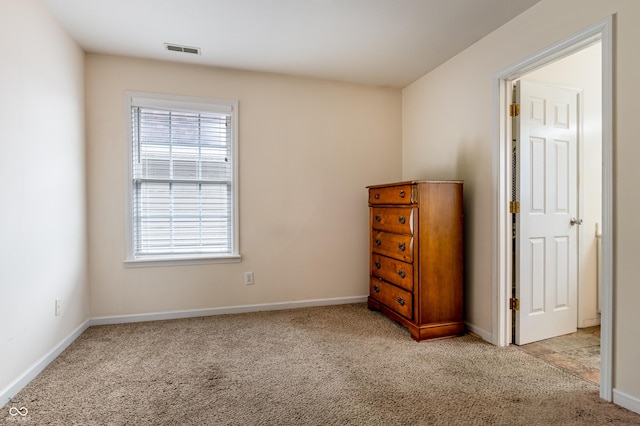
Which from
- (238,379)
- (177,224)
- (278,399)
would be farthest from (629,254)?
(177,224)

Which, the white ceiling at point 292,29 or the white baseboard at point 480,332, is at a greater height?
the white ceiling at point 292,29

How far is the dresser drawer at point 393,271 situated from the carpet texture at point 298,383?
445 millimetres

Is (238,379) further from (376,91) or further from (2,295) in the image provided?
(376,91)

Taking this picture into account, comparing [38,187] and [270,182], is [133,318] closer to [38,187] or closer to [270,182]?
[38,187]

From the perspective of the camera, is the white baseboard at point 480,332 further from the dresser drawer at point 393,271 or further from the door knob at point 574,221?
the door knob at point 574,221

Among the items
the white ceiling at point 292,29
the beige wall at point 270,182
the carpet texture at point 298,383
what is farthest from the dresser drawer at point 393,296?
the white ceiling at point 292,29

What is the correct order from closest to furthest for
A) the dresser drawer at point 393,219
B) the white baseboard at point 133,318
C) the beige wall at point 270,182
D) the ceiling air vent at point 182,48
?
the white baseboard at point 133,318 → the dresser drawer at point 393,219 → the ceiling air vent at point 182,48 → the beige wall at point 270,182

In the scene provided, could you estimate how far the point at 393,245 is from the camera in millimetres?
2990

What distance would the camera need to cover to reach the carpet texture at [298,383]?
1.69 m

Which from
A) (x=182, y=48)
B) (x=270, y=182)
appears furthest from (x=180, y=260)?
(x=182, y=48)

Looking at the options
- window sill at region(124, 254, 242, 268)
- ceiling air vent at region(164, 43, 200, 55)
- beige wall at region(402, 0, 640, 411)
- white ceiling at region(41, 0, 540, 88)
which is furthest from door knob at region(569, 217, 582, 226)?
ceiling air vent at region(164, 43, 200, 55)

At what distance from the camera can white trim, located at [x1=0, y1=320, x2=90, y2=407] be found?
5.98ft

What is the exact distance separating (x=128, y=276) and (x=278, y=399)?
204 cm

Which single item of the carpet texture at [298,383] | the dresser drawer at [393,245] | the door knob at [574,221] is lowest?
the carpet texture at [298,383]
